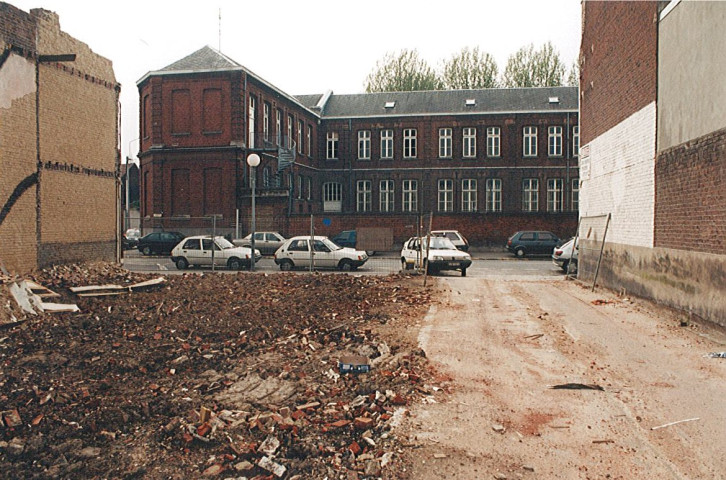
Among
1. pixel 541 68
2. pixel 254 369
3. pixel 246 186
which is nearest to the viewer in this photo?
pixel 254 369

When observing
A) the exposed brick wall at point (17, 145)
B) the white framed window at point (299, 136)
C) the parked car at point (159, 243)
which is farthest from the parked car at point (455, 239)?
the exposed brick wall at point (17, 145)

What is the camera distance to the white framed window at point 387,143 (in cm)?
4759

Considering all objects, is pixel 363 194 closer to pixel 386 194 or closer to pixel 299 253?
pixel 386 194

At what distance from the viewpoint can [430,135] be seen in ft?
154

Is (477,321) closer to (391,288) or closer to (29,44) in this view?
(391,288)

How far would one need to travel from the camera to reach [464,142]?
154 ft

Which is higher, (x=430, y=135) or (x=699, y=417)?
(x=430, y=135)

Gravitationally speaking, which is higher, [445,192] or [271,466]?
[445,192]

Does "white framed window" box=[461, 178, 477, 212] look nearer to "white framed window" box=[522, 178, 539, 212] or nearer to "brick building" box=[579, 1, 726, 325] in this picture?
"white framed window" box=[522, 178, 539, 212]

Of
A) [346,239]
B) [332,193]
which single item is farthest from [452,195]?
[346,239]

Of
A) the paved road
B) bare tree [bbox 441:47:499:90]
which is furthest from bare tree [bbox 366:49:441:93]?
the paved road

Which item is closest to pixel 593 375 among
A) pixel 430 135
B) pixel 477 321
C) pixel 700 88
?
pixel 477 321

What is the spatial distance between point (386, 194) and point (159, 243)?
2198 cm

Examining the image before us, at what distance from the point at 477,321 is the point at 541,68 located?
50846 millimetres
